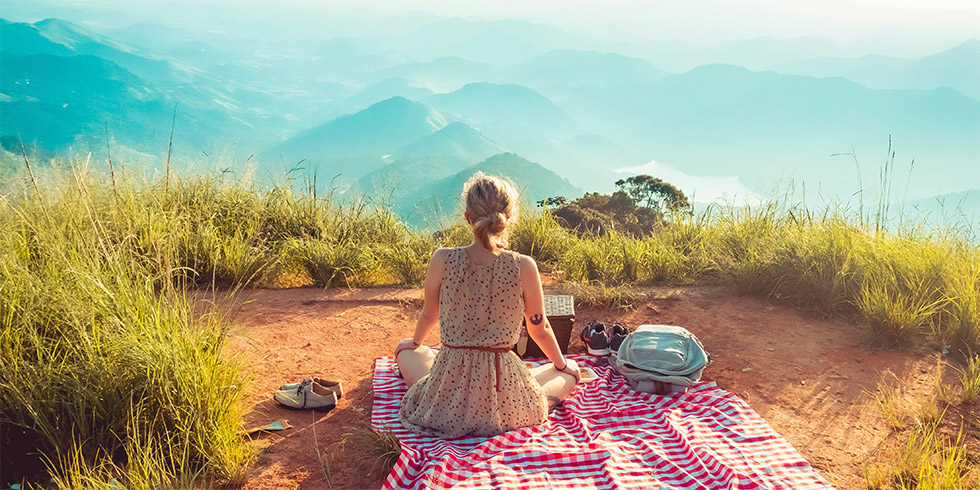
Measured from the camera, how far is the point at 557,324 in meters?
4.27

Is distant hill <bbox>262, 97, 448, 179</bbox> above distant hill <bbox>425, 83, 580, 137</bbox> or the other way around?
the other way around

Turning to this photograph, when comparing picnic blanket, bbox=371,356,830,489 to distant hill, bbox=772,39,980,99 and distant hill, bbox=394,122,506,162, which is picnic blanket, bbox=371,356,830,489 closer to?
distant hill, bbox=394,122,506,162

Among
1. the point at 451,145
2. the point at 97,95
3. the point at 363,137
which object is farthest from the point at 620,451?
the point at 97,95

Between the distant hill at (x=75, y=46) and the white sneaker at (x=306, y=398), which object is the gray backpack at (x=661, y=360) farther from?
the distant hill at (x=75, y=46)

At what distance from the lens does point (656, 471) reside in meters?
2.82

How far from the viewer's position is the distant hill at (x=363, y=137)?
115 meters

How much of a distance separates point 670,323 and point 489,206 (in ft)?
9.04

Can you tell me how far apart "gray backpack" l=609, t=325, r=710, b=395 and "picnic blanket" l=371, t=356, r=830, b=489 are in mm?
88

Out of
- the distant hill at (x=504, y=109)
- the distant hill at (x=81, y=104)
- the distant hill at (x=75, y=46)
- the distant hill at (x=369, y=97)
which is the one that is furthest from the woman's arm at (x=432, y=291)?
the distant hill at (x=504, y=109)

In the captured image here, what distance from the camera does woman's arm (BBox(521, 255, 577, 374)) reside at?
3.05 meters

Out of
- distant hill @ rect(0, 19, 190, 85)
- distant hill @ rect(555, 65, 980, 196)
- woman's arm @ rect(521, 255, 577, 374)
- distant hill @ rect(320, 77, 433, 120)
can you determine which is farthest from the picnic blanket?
distant hill @ rect(320, 77, 433, 120)

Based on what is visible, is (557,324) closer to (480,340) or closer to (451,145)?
(480,340)

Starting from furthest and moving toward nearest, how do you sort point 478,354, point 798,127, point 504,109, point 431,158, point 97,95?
1. point 504,109
2. point 798,127
3. point 97,95
4. point 431,158
5. point 478,354

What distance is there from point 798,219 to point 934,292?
1.68 meters
